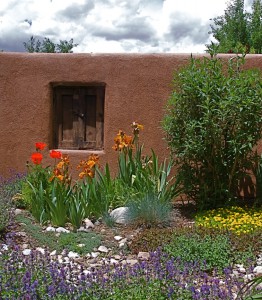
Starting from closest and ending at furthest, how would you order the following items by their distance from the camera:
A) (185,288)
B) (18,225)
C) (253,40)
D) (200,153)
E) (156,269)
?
(185,288), (156,269), (18,225), (200,153), (253,40)

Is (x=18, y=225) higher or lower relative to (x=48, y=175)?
lower

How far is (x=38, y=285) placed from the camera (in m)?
4.17

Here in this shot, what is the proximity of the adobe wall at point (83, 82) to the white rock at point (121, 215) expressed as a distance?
5.60 ft

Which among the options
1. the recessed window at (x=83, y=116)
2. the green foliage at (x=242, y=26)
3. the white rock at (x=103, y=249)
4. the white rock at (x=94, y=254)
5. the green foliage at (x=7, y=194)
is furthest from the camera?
the green foliage at (x=242, y=26)

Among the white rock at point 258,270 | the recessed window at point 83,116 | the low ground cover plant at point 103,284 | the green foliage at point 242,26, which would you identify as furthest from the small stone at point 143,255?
the green foliage at point 242,26

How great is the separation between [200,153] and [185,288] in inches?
149

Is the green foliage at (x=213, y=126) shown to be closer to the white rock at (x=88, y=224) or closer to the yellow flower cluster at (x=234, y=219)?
the yellow flower cluster at (x=234, y=219)

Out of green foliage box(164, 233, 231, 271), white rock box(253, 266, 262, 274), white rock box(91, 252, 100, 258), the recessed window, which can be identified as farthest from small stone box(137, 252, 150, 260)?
the recessed window

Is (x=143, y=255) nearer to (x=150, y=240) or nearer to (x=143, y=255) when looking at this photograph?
(x=143, y=255)

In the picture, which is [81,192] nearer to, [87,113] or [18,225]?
[18,225]

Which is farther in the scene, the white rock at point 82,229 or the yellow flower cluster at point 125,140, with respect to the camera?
the yellow flower cluster at point 125,140

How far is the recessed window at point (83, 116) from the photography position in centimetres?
940

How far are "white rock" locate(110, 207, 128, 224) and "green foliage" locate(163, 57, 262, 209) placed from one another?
1087mm

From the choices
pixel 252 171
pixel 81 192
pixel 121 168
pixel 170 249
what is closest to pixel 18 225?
pixel 81 192
